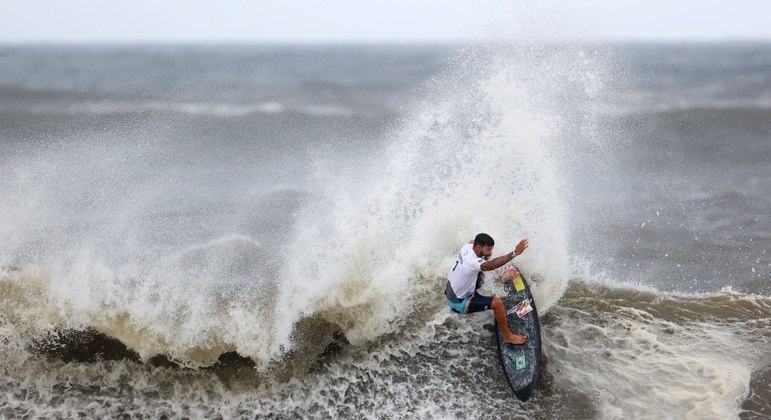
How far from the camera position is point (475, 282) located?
727cm

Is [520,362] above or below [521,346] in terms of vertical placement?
below

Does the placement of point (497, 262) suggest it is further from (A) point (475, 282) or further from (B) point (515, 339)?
(B) point (515, 339)

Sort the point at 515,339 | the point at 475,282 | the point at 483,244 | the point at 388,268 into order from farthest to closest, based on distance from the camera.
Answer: the point at 388,268
the point at 515,339
the point at 475,282
the point at 483,244

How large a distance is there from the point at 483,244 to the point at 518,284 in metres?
1.56

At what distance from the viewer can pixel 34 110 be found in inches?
821

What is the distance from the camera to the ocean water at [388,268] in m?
7.04

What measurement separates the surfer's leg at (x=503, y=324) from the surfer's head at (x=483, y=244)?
2.01 ft

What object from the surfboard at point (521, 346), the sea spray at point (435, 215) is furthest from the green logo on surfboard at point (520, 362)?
the sea spray at point (435, 215)

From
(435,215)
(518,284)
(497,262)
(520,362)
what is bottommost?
(520,362)

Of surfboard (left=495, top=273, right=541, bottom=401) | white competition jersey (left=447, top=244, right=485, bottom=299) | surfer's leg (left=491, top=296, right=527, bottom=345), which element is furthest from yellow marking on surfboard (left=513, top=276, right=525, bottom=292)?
white competition jersey (left=447, top=244, right=485, bottom=299)

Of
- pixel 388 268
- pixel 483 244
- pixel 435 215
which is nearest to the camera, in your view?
pixel 483 244

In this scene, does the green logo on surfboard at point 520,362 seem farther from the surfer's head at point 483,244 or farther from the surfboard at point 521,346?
the surfer's head at point 483,244

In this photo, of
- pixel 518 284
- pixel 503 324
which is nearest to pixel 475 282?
pixel 503 324

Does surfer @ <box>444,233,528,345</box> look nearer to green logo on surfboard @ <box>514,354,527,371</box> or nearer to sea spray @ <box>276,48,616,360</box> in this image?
green logo on surfboard @ <box>514,354,527,371</box>
